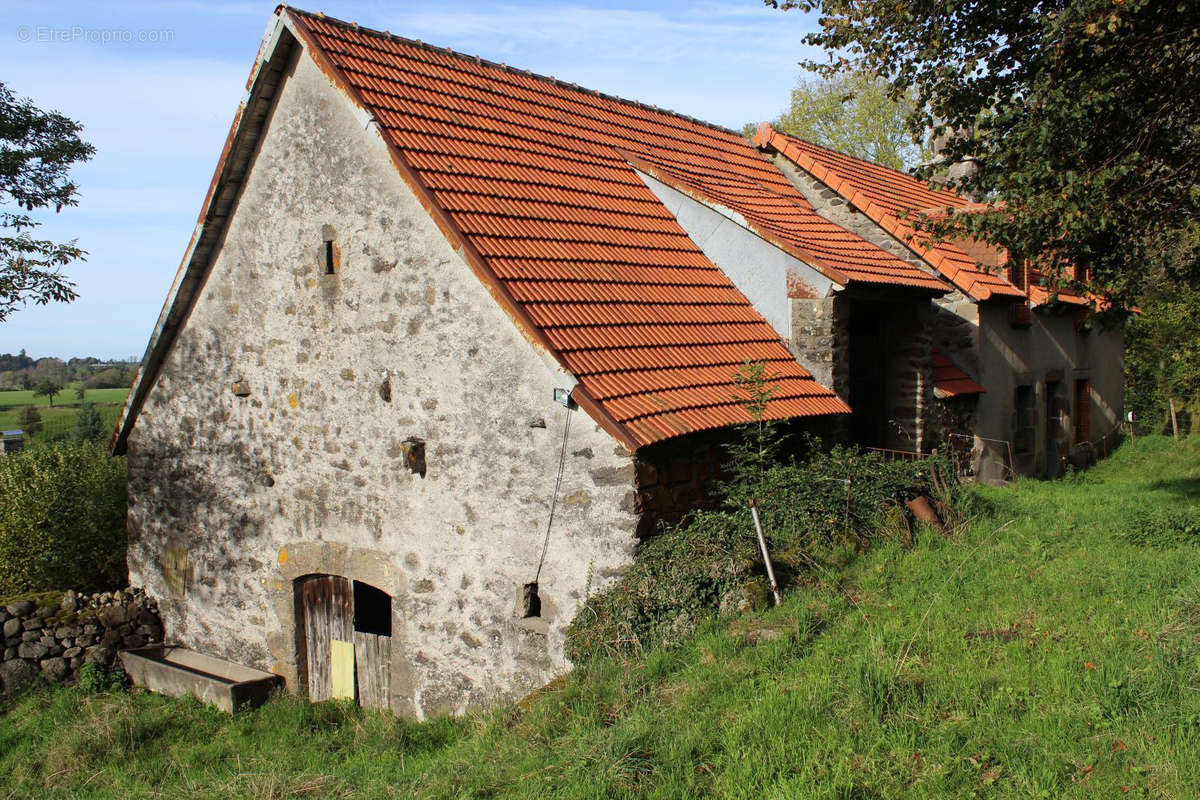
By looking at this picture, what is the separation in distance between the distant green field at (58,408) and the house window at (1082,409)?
23.5 metres

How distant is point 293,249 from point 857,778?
6913 millimetres

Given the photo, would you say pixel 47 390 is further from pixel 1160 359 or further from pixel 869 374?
pixel 1160 359

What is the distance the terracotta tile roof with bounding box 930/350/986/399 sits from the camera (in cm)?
1231

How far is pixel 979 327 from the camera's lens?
42.9 feet

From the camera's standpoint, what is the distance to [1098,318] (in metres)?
8.70

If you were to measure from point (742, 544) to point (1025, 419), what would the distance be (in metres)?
10.4

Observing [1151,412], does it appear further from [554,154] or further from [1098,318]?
[554,154]

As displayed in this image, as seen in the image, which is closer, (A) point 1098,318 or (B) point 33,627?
(A) point 1098,318

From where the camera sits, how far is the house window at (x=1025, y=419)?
15031 mm

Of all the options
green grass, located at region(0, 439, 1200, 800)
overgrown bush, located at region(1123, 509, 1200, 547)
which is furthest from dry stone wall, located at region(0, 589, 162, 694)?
overgrown bush, located at region(1123, 509, 1200, 547)

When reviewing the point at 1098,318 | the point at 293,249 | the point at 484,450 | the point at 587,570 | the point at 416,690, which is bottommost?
the point at 416,690

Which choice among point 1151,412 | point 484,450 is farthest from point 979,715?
point 1151,412

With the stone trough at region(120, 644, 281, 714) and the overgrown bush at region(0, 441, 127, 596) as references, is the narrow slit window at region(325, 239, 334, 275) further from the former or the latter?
the overgrown bush at region(0, 441, 127, 596)

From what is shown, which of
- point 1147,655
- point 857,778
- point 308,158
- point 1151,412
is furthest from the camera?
point 1151,412
